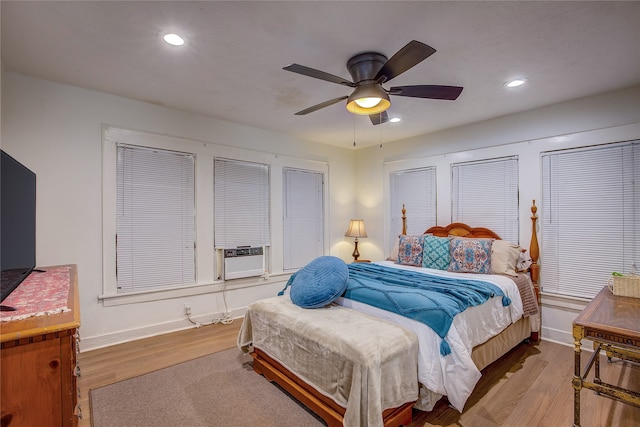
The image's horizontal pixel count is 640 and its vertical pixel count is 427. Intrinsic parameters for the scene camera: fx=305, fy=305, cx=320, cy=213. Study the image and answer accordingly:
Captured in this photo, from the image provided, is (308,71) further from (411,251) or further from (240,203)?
(411,251)

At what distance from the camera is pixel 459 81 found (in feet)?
9.24

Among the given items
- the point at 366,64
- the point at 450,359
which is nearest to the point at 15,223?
the point at 366,64

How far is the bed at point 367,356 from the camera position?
1803mm

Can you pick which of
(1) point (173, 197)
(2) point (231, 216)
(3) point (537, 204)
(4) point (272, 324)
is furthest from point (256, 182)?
(3) point (537, 204)

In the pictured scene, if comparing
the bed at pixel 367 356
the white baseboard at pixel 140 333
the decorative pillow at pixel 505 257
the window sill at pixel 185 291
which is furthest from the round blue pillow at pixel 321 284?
the decorative pillow at pixel 505 257

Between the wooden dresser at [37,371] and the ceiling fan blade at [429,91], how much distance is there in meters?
2.35

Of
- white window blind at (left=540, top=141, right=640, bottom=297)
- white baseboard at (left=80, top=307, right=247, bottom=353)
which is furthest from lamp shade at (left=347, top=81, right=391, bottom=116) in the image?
white baseboard at (left=80, top=307, right=247, bottom=353)

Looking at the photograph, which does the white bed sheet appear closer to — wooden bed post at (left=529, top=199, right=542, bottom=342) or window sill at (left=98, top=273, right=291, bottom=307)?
wooden bed post at (left=529, top=199, right=542, bottom=342)

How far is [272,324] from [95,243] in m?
2.08

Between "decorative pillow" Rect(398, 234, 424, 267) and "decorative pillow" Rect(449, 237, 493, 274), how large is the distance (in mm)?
417

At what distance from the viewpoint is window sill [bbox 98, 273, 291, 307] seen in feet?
10.5

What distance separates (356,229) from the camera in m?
5.21

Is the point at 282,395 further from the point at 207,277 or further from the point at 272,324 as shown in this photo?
the point at 207,277

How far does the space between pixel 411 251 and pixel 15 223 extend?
3.76 meters
